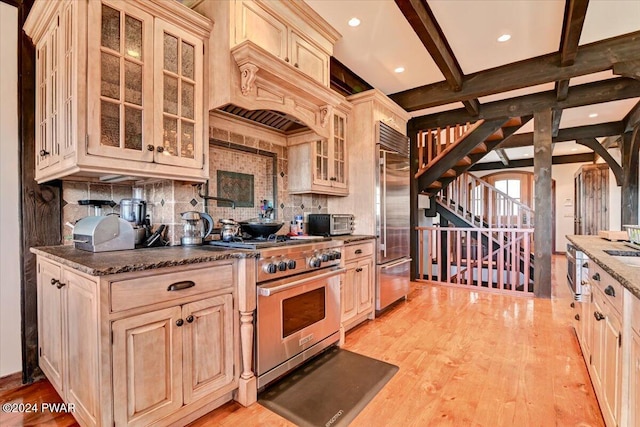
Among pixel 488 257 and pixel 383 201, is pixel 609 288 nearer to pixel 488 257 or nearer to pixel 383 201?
pixel 383 201

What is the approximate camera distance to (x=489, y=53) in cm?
328

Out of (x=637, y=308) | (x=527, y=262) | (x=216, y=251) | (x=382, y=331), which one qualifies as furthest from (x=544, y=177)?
(x=216, y=251)

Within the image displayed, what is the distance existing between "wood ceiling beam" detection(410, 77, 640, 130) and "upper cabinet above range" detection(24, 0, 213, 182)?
3.89 meters

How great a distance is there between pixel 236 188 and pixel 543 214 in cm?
380

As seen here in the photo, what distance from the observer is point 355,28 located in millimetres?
2809

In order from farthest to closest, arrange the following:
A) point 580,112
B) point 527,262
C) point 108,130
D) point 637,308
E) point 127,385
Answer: point 580,112, point 527,262, point 108,130, point 127,385, point 637,308

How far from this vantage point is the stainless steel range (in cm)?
193

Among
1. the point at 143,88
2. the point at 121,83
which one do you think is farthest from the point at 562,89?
the point at 121,83

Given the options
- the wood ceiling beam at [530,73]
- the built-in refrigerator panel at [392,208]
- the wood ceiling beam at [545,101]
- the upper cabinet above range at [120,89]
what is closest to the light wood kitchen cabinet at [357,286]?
the built-in refrigerator panel at [392,208]

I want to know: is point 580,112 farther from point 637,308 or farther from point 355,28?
point 637,308

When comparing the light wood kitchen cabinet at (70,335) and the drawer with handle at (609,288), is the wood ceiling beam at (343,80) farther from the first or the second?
the light wood kitchen cabinet at (70,335)

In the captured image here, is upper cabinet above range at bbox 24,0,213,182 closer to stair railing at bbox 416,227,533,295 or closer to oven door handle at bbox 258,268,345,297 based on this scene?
oven door handle at bbox 258,268,345,297

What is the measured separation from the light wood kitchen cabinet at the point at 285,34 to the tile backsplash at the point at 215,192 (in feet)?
2.45

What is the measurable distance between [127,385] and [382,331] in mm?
2158
